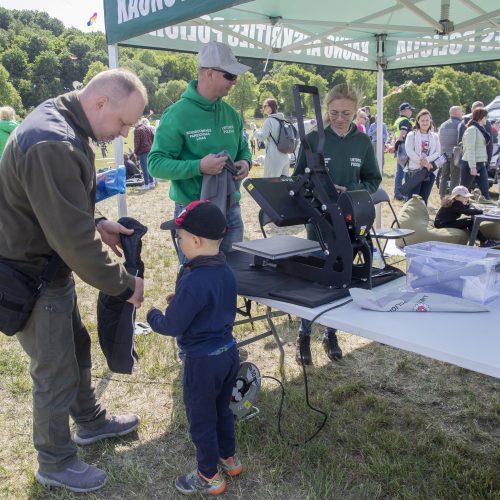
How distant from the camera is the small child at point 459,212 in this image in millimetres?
5159

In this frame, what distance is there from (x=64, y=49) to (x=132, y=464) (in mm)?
101277

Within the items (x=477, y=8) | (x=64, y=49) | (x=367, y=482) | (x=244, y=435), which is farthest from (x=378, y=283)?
(x=64, y=49)

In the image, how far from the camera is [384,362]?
10.9ft

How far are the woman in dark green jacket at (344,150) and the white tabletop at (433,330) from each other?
1088 mm

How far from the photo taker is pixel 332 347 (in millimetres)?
3363

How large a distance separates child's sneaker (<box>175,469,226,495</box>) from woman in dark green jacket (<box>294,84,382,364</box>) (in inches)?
45.2

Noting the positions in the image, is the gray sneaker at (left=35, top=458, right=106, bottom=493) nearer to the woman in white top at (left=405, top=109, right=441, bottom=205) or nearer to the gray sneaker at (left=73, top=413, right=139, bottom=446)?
the gray sneaker at (left=73, top=413, right=139, bottom=446)

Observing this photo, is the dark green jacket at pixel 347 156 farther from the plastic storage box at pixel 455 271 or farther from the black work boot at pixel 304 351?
the plastic storage box at pixel 455 271

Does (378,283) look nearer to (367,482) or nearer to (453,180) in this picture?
(367,482)

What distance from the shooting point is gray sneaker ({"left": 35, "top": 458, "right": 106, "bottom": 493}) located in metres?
2.10

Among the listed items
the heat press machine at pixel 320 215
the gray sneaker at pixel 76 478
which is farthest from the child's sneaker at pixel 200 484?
the heat press machine at pixel 320 215

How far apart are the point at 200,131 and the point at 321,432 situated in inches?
66.8

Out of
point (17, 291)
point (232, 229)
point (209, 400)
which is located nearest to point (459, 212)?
point (232, 229)

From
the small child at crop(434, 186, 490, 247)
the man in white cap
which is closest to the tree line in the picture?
the small child at crop(434, 186, 490, 247)
